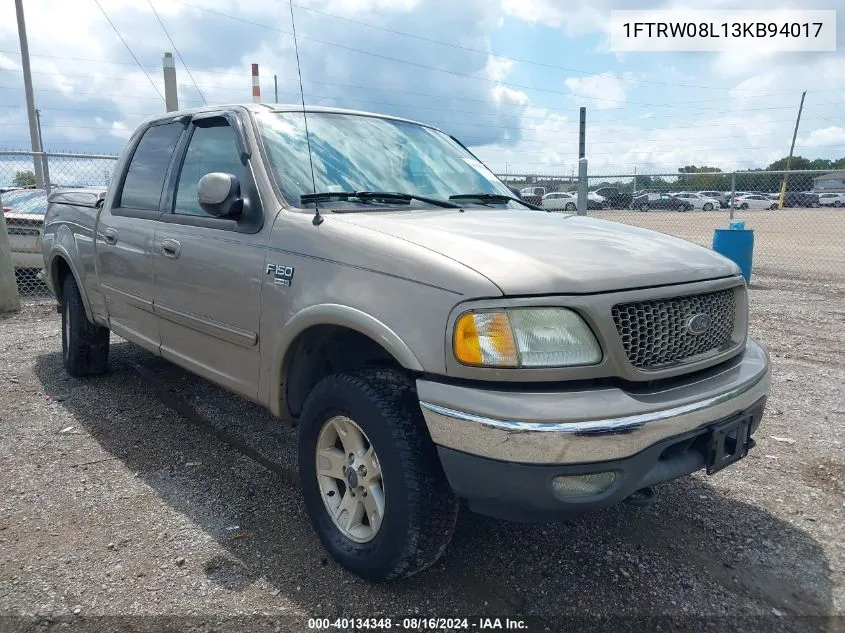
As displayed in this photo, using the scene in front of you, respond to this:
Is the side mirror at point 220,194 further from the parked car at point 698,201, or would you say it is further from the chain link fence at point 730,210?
the parked car at point 698,201

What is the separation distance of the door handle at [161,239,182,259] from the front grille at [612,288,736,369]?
233 cm

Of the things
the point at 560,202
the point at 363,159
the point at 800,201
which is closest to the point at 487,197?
the point at 363,159

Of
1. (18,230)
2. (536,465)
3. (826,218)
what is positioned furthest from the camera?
(826,218)

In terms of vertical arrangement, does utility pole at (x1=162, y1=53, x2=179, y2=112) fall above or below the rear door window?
above

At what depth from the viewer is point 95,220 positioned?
454cm

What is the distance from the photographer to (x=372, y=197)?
10.1ft

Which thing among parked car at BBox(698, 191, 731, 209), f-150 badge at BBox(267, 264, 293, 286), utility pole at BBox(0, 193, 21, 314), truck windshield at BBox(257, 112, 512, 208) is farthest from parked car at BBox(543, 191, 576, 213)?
f-150 badge at BBox(267, 264, 293, 286)

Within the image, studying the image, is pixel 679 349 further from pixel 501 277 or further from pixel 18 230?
pixel 18 230

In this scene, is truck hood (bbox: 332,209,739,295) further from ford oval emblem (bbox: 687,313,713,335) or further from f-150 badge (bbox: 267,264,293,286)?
f-150 badge (bbox: 267,264,293,286)

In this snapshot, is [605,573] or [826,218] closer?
[605,573]

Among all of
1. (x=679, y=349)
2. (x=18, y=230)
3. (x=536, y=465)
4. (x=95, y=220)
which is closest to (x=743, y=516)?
(x=679, y=349)

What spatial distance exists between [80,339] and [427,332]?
397 cm

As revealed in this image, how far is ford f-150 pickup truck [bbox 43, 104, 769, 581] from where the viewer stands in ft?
7.07

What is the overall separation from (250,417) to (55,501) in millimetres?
1367
